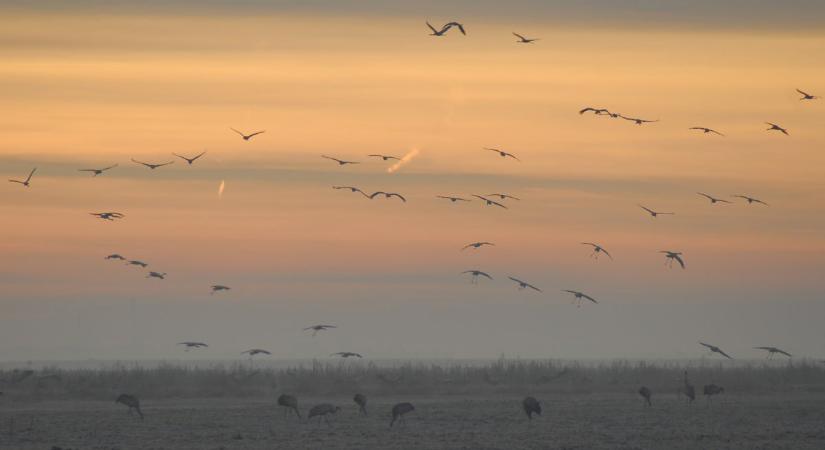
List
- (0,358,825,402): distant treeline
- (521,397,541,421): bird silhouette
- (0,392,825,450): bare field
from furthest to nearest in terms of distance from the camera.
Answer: (0,358,825,402): distant treeline
(521,397,541,421): bird silhouette
(0,392,825,450): bare field

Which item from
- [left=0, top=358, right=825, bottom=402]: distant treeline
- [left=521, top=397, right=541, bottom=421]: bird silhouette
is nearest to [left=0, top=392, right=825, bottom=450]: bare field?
[left=521, top=397, right=541, bottom=421]: bird silhouette

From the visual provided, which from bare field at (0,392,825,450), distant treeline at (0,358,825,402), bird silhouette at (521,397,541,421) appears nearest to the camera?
bare field at (0,392,825,450)

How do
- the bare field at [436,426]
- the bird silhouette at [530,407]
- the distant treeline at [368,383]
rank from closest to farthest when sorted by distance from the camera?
1. the bare field at [436,426]
2. the bird silhouette at [530,407]
3. the distant treeline at [368,383]

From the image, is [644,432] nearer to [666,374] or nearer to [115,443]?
[115,443]

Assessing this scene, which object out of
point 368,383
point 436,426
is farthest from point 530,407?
point 368,383

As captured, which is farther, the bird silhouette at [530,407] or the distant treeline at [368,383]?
the distant treeline at [368,383]

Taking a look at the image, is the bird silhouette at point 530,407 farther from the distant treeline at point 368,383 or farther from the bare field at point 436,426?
the distant treeline at point 368,383

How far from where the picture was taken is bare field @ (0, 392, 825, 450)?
36.1 metres

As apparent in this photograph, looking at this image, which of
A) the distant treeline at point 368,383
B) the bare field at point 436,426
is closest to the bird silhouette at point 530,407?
the bare field at point 436,426

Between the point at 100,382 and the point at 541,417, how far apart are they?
82.5ft

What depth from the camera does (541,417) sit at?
4438 centimetres

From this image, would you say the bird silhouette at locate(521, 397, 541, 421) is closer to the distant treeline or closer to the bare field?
the bare field

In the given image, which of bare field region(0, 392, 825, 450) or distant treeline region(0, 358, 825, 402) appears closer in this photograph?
bare field region(0, 392, 825, 450)

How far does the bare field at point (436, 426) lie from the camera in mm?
36094
